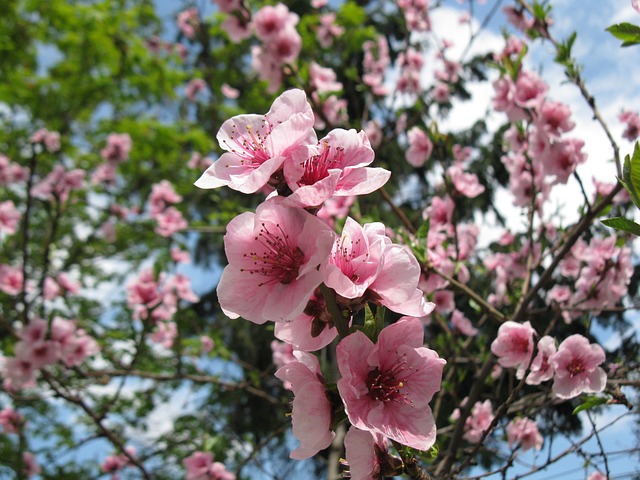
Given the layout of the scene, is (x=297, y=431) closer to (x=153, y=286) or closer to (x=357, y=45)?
(x=153, y=286)

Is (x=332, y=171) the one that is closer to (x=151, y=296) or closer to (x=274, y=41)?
(x=274, y=41)

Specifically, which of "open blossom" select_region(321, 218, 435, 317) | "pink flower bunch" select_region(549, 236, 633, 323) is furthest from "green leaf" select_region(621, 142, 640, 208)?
"pink flower bunch" select_region(549, 236, 633, 323)

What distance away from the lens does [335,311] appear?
87 cm

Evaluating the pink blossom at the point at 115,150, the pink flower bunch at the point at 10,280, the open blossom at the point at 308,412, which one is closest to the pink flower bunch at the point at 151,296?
the pink flower bunch at the point at 10,280

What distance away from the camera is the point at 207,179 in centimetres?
92

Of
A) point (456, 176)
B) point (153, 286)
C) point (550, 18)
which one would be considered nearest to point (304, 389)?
point (456, 176)

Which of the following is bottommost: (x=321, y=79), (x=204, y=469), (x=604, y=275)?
(x=204, y=469)

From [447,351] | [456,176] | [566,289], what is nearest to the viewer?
[447,351]

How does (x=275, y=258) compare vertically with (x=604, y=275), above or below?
above

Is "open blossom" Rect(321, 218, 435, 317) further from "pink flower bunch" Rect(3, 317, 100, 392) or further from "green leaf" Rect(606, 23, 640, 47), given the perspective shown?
"pink flower bunch" Rect(3, 317, 100, 392)

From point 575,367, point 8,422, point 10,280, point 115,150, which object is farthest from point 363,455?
point 115,150

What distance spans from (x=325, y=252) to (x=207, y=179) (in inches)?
11.7

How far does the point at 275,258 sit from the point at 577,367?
45.7 inches

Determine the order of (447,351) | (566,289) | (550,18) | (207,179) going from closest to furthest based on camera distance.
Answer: (207,179), (447,351), (550,18), (566,289)
